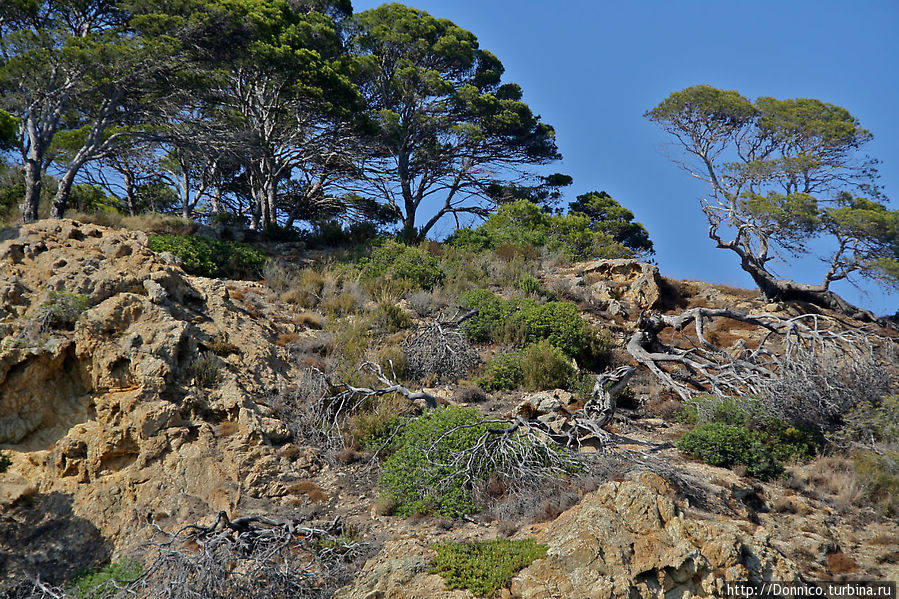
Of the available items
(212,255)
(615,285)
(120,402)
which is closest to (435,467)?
(120,402)

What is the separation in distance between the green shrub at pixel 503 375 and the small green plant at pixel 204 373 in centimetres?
429

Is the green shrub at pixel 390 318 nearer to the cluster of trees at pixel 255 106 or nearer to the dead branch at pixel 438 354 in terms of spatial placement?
the dead branch at pixel 438 354

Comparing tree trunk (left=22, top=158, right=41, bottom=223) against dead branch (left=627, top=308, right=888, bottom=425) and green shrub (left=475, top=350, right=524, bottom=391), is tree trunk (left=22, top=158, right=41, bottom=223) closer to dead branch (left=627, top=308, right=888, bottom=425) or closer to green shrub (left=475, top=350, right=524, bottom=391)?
green shrub (left=475, top=350, right=524, bottom=391)

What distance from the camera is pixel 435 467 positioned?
749 cm

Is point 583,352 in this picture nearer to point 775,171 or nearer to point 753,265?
point 753,265

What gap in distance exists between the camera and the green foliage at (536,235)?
59.7 feet

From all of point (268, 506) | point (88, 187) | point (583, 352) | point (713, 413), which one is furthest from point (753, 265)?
point (88, 187)

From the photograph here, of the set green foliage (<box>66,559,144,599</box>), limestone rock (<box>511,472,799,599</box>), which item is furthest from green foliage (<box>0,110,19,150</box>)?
limestone rock (<box>511,472,799,599</box>)

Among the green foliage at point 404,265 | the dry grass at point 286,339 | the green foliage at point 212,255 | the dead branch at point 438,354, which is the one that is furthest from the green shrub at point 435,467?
the green foliage at point 212,255

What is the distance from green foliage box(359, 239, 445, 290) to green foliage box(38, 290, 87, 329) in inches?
275

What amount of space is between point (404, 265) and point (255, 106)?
7.90 meters

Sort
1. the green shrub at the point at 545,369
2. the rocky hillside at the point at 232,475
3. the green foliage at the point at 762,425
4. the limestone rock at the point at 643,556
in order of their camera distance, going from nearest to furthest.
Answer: the limestone rock at the point at 643,556
the rocky hillside at the point at 232,475
the green foliage at the point at 762,425
the green shrub at the point at 545,369

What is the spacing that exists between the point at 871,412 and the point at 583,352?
185 inches

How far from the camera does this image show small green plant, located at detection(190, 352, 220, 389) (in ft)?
27.8
